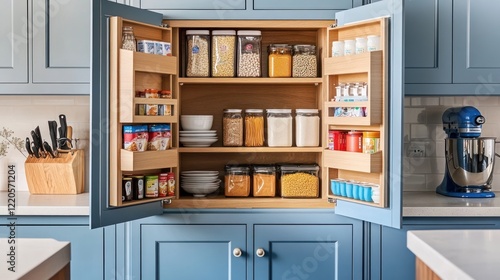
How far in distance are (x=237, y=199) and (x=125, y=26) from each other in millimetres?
950

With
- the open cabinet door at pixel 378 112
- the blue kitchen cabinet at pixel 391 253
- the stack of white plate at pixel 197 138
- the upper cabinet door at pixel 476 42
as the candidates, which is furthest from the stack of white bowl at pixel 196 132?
the upper cabinet door at pixel 476 42

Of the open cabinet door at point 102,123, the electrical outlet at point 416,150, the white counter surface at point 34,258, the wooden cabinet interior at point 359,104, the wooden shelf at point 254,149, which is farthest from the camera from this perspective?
the electrical outlet at point 416,150

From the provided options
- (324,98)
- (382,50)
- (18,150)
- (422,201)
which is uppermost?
(382,50)

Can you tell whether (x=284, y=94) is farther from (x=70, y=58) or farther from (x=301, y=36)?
(x=70, y=58)

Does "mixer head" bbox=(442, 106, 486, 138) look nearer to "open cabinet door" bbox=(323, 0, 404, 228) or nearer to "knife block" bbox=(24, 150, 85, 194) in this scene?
"open cabinet door" bbox=(323, 0, 404, 228)

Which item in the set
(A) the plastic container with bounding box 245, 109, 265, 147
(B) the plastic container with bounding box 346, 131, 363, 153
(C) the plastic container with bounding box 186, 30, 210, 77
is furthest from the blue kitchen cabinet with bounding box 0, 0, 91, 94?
(B) the plastic container with bounding box 346, 131, 363, 153

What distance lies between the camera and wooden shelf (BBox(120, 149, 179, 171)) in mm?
2377

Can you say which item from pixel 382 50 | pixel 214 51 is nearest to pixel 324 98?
pixel 382 50

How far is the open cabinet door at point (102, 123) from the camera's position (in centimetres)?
233

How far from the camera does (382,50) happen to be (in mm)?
2443

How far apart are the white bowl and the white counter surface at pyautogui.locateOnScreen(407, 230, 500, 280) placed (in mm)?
1392

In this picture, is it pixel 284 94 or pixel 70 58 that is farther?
pixel 284 94

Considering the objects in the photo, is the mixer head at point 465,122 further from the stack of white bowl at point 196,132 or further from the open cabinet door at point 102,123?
the open cabinet door at point 102,123

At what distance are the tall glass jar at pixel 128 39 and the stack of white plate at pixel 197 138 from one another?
54cm
